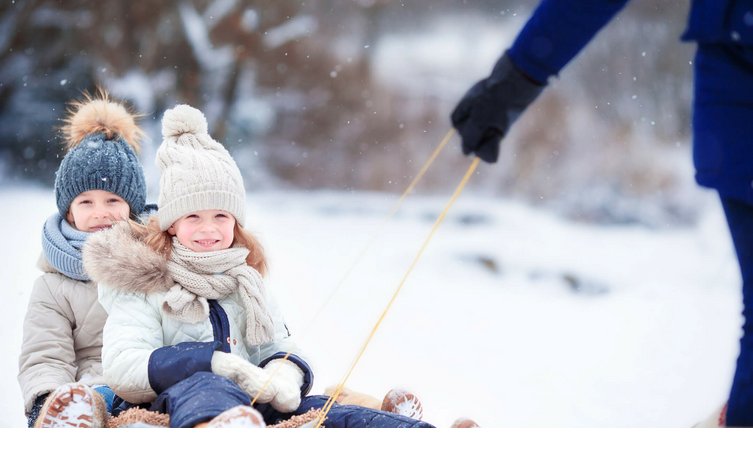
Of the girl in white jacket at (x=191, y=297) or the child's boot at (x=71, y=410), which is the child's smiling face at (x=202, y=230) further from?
the child's boot at (x=71, y=410)

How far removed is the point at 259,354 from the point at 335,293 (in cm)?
80

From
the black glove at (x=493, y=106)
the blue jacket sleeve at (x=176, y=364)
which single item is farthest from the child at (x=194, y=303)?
the black glove at (x=493, y=106)

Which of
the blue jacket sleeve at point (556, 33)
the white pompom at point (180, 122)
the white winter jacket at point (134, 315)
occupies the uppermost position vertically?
the white pompom at point (180, 122)

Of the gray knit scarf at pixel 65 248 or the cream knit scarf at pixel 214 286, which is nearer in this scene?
the cream knit scarf at pixel 214 286

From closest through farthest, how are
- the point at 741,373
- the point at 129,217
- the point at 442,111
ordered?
the point at 741,373 → the point at 129,217 → the point at 442,111

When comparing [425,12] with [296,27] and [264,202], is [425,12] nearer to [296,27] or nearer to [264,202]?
[296,27]

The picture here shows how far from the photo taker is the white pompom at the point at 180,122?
139 cm

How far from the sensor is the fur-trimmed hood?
4.14ft

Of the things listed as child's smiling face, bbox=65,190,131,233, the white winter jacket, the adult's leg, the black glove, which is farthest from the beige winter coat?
the adult's leg

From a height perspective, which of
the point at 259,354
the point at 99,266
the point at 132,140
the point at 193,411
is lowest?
the point at 193,411

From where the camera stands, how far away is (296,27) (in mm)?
2209

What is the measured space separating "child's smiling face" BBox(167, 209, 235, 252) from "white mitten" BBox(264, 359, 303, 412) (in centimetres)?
21

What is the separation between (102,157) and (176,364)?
0.51 m

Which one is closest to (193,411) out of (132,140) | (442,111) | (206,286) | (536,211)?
(206,286)
